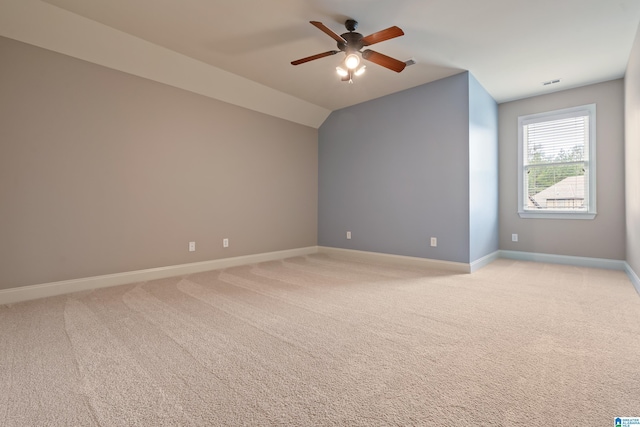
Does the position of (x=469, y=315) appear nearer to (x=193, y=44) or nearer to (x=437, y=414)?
(x=437, y=414)

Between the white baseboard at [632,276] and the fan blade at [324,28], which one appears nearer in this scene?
the fan blade at [324,28]

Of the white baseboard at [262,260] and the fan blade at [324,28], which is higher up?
the fan blade at [324,28]

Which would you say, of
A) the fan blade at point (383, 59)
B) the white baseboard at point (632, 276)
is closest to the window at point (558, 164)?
the white baseboard at point (632, 276)

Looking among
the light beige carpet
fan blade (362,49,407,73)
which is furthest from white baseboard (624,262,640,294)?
fan blade (362,49,407,73)

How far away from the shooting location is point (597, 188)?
4227mm

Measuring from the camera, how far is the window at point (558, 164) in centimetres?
431

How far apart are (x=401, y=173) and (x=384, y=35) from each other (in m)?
2.35

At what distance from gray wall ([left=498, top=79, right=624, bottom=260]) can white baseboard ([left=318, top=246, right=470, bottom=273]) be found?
172 centimetres

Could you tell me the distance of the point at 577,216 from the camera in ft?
14.4

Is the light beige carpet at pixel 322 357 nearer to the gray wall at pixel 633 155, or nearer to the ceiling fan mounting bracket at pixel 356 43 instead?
the gray wall at pixel 633 155

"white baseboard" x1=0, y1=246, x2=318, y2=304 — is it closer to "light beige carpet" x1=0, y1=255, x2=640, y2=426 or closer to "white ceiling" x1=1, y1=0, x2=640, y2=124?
"light beige carpet" x1=0, y1=255, x2=640, y2=426

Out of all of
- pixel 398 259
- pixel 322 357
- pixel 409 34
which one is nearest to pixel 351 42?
pixel 409 34

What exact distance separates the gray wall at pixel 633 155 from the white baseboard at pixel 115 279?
4.71m

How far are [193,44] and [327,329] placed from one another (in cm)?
332
